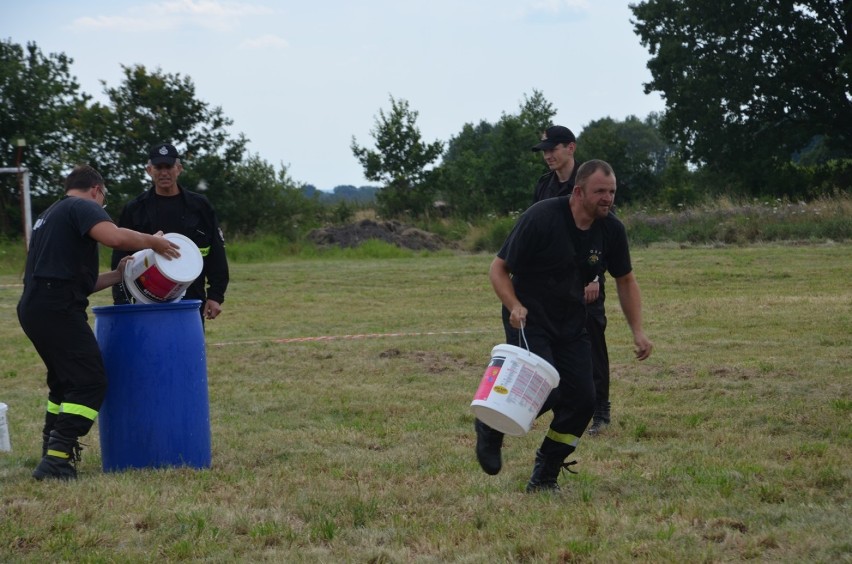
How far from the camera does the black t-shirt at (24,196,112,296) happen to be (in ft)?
20.5

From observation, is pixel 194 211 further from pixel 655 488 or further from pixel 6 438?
pixel 655 488

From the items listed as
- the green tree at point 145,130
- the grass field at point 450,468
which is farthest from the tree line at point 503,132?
the grass field at point 450,468

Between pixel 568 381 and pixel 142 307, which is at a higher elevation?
pixel 142 307

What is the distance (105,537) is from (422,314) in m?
12.9

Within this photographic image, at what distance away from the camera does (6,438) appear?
7398 mm

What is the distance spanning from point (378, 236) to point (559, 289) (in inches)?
1149

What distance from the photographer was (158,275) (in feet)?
21.2

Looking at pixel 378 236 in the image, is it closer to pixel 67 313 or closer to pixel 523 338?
pixel 67 313

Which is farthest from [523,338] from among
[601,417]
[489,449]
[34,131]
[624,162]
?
[624,162]

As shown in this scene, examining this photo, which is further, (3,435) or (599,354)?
(599,354)

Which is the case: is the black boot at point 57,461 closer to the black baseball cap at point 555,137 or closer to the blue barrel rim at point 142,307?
the blue barrel rim at point 142,307

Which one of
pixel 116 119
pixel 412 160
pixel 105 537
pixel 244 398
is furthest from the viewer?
pixel 412 160

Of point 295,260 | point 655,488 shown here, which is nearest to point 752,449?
point 655,488

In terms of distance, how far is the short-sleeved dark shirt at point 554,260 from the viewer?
18.7ft
